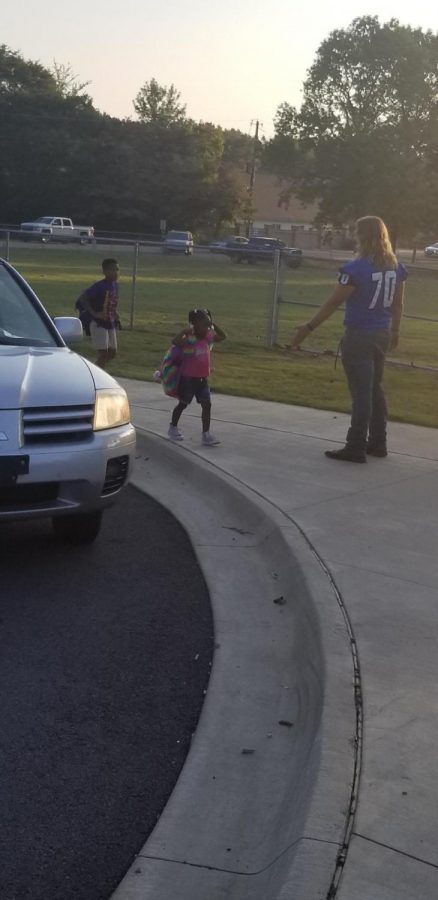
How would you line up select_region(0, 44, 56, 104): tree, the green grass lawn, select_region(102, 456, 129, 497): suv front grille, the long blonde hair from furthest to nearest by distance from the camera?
select_region(0, 44, 56, 104): tree, the green grass lawn, the long blonde hair, select_region(102, 456, 129, 497): suv front grille

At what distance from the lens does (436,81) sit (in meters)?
72.2

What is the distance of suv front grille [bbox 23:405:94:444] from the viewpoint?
569cm

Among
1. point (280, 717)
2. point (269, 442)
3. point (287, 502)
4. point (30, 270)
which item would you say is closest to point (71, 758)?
point (280, 717)

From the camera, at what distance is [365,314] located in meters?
8.65

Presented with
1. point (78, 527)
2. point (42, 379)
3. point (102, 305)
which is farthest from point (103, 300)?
point (42, 379)

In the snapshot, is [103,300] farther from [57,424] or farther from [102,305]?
[57,424]

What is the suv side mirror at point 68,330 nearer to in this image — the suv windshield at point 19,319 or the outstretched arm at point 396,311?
the suv windshield at point 19,319

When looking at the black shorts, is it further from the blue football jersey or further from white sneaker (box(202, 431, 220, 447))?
the blue football jersey

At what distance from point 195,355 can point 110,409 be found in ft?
9.53

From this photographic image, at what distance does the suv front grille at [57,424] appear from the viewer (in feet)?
18.7

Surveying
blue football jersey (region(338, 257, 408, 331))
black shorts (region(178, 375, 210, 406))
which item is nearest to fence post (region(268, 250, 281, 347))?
black shorts (region(178, 375, 210, 406))

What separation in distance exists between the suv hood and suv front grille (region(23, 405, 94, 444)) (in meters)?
0.03

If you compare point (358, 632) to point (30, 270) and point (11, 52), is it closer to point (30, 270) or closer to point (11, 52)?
point (30, 270)

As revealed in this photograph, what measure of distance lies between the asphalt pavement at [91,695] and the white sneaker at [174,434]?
2328mm
